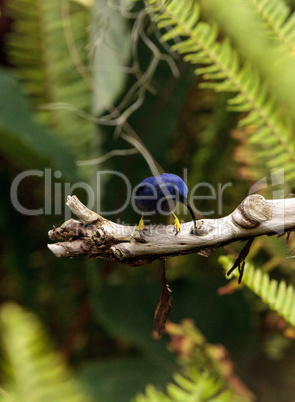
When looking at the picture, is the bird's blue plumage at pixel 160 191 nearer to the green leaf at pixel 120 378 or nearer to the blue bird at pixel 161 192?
the blue bird at pixel 161 192

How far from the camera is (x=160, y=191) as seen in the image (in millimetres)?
507

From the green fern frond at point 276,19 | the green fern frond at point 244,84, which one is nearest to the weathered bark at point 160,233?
the green fern frond at point 244,84

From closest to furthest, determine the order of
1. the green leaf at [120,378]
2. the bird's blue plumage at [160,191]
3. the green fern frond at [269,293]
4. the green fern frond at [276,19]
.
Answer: the bird's blue plumage at [160,191]
the green fern frond at [269,293]
the green fern frond at [276,19]
the green leaf at [120,378]

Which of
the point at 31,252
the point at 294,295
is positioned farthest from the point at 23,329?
the point at 31,252

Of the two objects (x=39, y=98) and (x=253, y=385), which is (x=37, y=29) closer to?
(x=39, y=98)

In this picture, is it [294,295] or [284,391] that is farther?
[284,391]

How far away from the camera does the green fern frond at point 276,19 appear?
80cm

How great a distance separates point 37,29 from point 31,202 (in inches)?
20.9

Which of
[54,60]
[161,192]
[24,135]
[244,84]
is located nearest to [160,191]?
[161,192]

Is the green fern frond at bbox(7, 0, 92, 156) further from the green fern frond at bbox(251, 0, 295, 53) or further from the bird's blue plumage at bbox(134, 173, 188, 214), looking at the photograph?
the bird's blue plumage at bbox(134, 173, 188, 214)

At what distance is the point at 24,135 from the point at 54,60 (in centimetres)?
39

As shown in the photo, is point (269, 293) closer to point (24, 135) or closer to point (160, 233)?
point (160, 233)

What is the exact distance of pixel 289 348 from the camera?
5.21ft

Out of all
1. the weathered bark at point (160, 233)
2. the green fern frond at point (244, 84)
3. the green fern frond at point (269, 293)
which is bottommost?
the green fern frond at point (269, 293)
